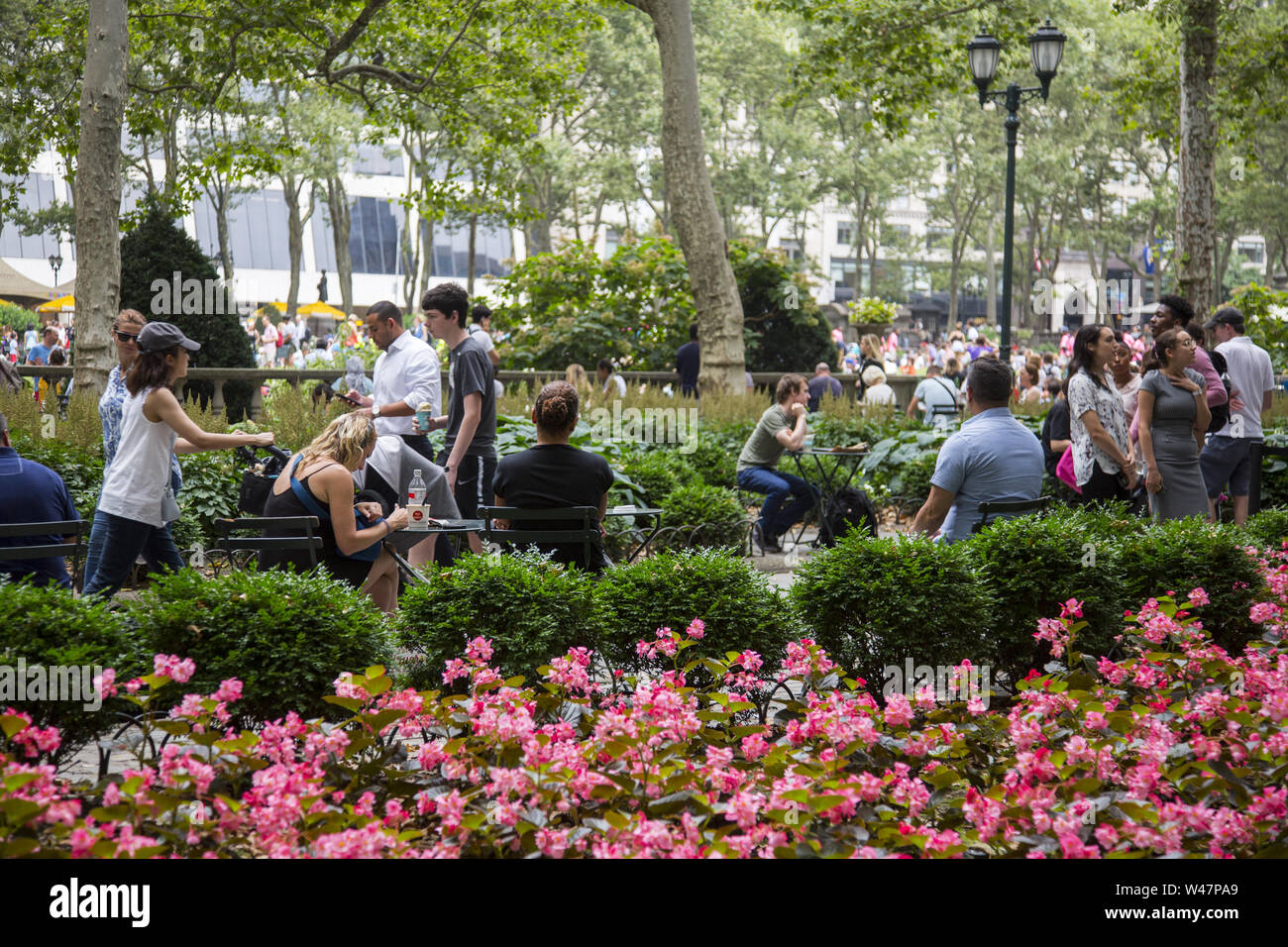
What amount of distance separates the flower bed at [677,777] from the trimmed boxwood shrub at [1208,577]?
1.29 m

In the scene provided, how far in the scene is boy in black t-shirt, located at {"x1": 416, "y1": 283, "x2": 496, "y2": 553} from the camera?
7.42m

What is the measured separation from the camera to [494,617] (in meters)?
4.58

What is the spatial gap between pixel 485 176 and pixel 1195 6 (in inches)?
355

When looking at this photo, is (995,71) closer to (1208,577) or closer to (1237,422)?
(1237,422)

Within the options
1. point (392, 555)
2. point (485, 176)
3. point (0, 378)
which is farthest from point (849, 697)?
point (485, 176)

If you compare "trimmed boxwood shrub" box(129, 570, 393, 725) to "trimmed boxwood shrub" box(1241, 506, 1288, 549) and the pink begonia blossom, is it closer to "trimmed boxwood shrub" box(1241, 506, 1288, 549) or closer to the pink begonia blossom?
the pink begonia blossom

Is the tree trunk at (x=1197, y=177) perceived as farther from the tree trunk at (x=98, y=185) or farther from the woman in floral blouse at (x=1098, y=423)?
the tree trunk at (x=98, y=185)

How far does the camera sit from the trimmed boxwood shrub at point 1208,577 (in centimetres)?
556

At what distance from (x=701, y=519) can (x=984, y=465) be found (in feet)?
12.3

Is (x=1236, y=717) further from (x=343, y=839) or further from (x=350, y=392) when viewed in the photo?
(x=350, y=392)
